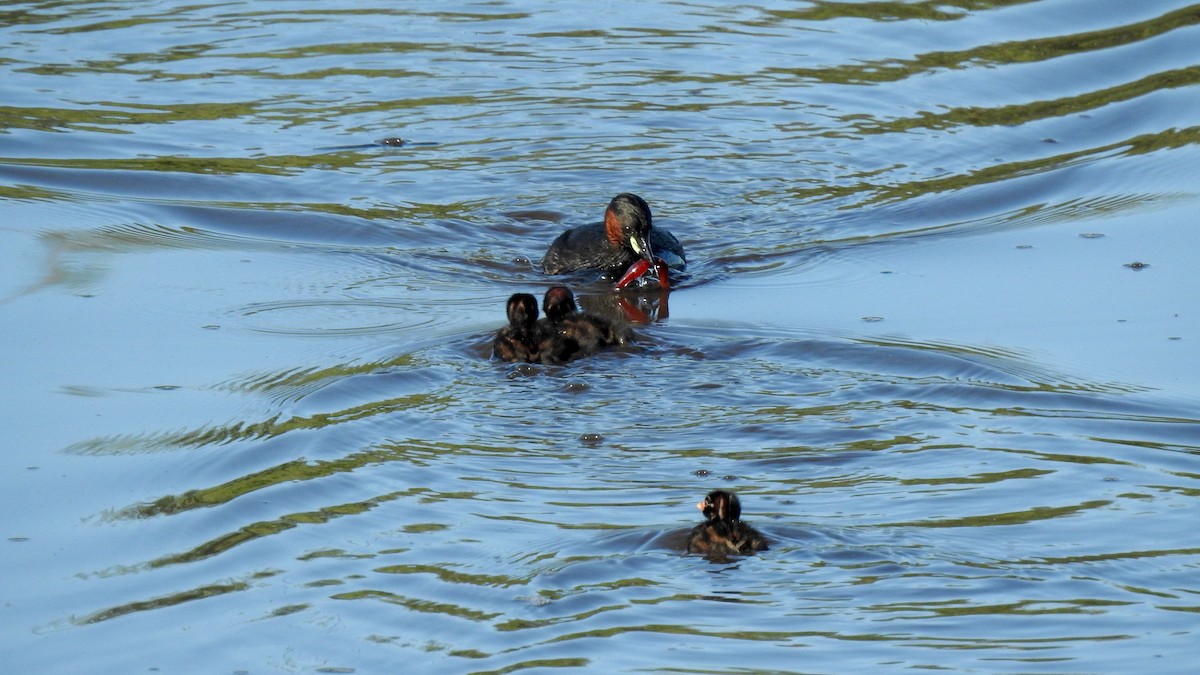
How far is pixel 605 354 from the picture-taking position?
9469mm

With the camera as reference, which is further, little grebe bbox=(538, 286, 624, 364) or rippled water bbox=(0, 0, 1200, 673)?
little grebe bbox=(538, 286, 624, 364)

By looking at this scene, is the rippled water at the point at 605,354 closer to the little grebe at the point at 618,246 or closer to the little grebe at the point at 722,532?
the little grebe at the point at 722,532

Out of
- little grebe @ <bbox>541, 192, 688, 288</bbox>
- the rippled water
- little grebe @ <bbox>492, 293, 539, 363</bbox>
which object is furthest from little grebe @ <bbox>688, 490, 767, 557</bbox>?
little grebe @ <bbox>541, 192, 688, 288</bbox>

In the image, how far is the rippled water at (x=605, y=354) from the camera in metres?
6.20

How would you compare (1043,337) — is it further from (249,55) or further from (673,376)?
(249,55)

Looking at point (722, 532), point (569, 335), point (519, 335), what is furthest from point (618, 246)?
point (722, 532)

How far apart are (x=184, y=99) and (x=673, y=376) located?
23.2ft

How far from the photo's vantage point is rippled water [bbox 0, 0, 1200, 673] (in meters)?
6.20

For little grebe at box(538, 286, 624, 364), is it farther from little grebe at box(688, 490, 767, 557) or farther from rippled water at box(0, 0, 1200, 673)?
little grebe at box(688, 490, 767, 557)

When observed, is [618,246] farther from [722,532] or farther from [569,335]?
[722,532]

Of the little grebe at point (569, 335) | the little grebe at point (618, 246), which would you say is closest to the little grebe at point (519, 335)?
the little grebe at point (569, 335)

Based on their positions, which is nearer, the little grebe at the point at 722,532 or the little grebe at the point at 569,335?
the little grebe at the point at 722,532

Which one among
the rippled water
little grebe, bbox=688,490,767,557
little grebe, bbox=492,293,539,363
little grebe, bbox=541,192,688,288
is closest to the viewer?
the rippled water

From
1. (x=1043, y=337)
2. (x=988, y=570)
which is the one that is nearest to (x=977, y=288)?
(x=1043, y=337)
